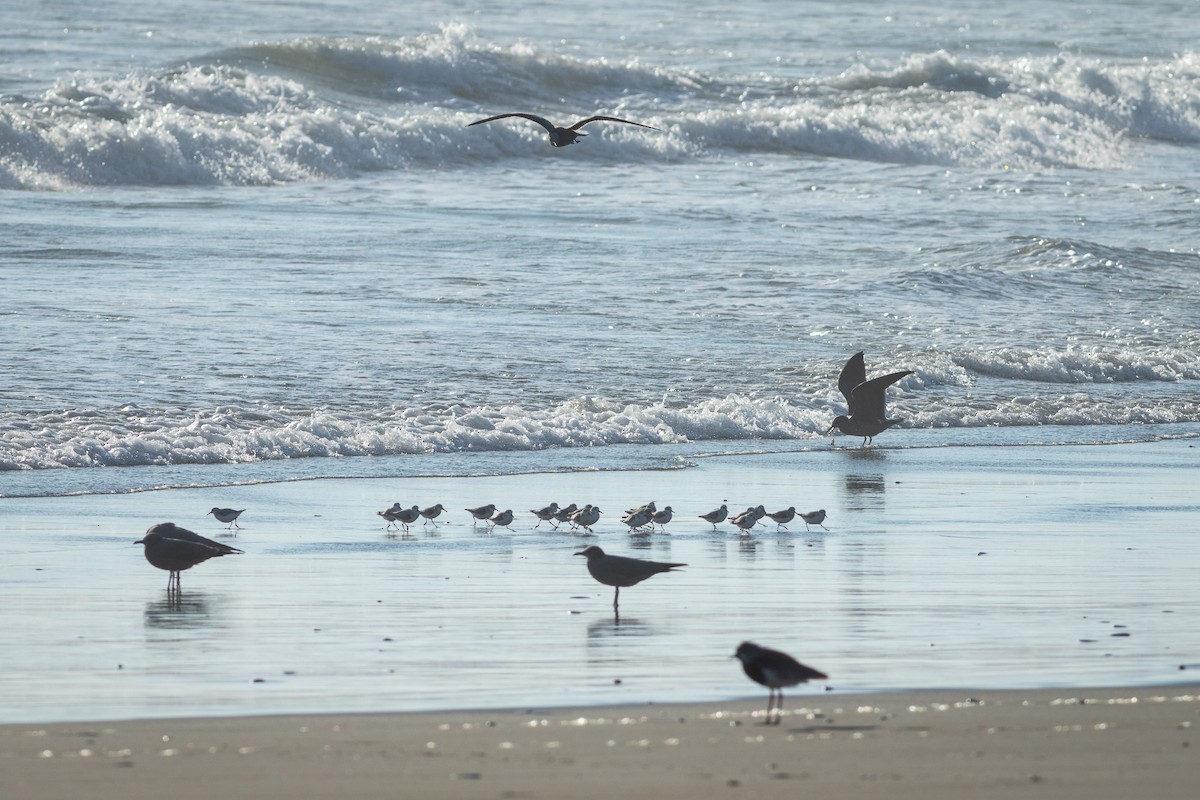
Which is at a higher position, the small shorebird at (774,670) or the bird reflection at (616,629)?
the small shorebird at (774,670)

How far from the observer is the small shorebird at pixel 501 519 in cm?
1003

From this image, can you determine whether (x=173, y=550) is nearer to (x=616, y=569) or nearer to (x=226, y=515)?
(x=226, y=515)

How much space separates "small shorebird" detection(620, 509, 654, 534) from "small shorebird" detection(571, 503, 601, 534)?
16cm

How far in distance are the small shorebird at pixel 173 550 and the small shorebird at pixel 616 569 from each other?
5.60 feet

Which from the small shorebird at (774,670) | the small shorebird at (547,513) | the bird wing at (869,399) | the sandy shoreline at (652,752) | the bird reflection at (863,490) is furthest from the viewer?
the bird wing at (869,399)

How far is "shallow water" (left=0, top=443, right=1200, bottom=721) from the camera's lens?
624cm

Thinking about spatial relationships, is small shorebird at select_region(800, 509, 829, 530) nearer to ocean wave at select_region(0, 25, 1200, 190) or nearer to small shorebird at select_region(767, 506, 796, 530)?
small shorebird at select_region(767, 506, 796, 530)

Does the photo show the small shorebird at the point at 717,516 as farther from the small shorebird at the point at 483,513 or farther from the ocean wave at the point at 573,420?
the ocean wave at the point at 573,420

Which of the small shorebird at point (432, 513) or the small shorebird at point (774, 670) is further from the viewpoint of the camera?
the small shorebird at point (432, 513)

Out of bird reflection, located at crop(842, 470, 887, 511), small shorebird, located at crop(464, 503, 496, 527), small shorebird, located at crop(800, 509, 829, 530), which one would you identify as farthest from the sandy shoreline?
bird reflection, located at crop(842, 470, 887, 511)

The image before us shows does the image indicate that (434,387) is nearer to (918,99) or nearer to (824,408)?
(824,408)

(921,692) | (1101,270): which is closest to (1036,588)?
(921,692)

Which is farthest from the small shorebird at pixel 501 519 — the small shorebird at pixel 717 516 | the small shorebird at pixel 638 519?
the small shorebird at pixel 717 516

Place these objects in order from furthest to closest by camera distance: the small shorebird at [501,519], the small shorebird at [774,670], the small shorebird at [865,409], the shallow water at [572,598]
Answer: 1. the small shorebird at [865,409]
2. the small shorebird at [501,519]
3. the shallow water at [572,598]
4. the small shorebird at [774,670]
